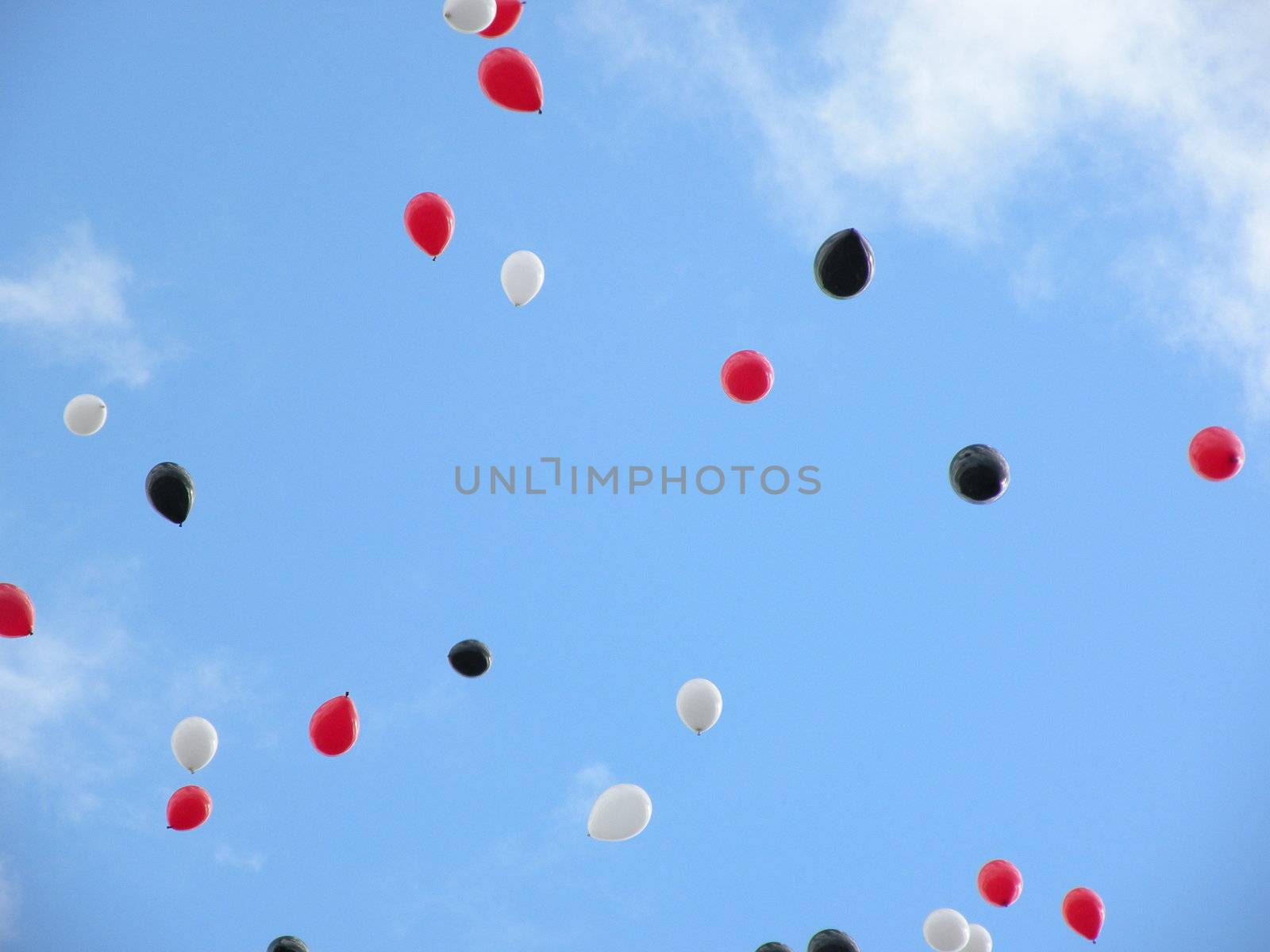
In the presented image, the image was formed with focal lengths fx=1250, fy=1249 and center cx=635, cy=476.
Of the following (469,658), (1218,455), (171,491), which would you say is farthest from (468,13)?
(1218,455)

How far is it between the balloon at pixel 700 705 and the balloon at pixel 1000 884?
2.61 metres

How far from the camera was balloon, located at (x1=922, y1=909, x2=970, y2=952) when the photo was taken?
390 inches

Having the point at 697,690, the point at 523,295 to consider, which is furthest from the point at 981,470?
the point at 523,295

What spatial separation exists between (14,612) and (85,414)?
5.82ft

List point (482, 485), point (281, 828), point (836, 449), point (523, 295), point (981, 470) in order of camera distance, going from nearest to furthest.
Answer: point (981, 470) → point (523, 295) → point (281, 828) → point (482, 485) → point (836, 449)

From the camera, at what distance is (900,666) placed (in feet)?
65.7

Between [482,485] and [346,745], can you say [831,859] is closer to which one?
[482,485]

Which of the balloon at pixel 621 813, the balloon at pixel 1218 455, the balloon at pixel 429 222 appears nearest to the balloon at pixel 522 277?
the balloon at pixel 429 222

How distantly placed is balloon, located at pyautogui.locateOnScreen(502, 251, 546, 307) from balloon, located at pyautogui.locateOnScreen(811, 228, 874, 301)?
9.12 ft

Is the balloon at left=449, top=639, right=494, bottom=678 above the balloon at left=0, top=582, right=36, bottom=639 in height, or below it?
below

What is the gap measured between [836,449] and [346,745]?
11152mm

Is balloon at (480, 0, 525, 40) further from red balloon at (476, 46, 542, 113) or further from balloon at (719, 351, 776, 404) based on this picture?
balloon at (719, 351, 776, 404)

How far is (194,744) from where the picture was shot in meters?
10.4

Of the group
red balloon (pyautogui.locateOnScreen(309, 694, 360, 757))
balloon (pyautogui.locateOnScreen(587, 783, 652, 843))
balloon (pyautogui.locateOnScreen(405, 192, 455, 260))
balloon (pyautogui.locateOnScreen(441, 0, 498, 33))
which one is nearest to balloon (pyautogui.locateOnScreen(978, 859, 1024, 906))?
balloon (pyautogui.locateOnScreen(587, 783, 652, 843))
